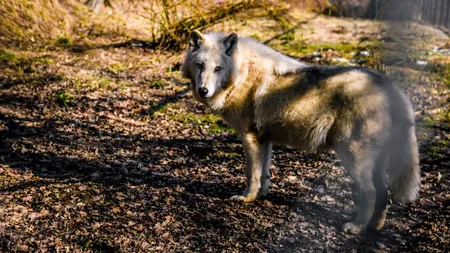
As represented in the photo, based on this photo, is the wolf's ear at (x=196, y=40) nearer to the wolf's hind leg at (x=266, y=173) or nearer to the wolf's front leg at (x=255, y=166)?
the wolf's front leg at (x=255, y=166)

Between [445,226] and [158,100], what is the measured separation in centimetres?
515

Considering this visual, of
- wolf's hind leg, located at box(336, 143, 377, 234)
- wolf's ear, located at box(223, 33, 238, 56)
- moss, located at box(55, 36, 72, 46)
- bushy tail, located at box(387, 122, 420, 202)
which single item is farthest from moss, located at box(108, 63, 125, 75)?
bushy tail, located at box(387, 122, 420, 202)

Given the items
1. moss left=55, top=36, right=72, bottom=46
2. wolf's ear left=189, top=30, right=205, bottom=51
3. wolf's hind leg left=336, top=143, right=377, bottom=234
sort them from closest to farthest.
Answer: wolf's hind leg left=336, top=143, right=377, bottom=234 < wolf's ear left=189, top=30, right=205, bottom=51 < moss left=55, top=36, right=72, bottom=46

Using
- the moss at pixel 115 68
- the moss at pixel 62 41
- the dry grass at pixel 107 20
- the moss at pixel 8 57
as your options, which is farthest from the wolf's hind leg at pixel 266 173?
the moss at pixel 62 41

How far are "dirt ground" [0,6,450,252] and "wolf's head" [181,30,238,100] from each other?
1.23 m

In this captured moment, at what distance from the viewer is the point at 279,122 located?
15.9 feet

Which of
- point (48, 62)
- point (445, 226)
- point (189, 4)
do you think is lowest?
point (445, 226)

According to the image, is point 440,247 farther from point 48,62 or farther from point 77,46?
point 77,46

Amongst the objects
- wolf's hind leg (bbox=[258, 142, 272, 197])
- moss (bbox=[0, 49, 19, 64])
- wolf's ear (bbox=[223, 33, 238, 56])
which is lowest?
wolf's hind leg (bbox=[258, 142, 272, 197])

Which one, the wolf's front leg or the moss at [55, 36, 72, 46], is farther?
the moss at [55, 36, 72, 46]

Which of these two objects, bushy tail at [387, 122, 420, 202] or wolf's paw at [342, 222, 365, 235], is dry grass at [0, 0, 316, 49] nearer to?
bushy tail at [387, 122, 420, 202]

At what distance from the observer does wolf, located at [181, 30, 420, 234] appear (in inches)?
173

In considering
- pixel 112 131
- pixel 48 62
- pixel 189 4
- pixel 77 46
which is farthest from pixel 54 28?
pixel 112 131

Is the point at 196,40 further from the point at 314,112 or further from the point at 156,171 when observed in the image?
the point at 156,171
